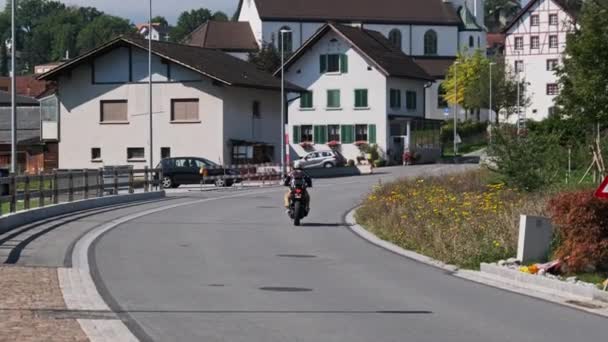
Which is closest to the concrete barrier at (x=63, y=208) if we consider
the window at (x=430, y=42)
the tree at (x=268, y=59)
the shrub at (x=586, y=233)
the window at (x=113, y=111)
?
Answer: the shrub at (x=586, y=233)

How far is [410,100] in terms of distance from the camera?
292 ft

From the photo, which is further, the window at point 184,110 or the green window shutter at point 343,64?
the green window shutter at point 343,64

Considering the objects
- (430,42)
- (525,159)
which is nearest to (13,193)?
(525,159)

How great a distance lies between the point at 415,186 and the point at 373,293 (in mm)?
18948

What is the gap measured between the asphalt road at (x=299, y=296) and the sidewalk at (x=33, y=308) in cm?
72

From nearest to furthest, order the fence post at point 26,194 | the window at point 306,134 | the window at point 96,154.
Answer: the fence post at point 26,194 < the window at point 96,154 < the window at point 306,134

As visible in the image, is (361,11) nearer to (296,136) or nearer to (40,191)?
(296,136)

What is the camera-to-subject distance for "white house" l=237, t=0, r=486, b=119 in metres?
121

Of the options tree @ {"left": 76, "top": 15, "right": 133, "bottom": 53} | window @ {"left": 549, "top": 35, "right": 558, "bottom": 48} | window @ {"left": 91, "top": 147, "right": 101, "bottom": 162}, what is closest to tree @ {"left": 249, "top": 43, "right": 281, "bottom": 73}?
window @ {"left": 549, "top": 35, "right": 558, "bottom": 48}

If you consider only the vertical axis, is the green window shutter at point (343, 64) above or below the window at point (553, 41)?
below

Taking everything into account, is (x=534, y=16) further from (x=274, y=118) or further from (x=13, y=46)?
(x=13, y=46)

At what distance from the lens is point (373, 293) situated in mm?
15234

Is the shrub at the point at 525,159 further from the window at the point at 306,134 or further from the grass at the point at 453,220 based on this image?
the window at the point at 306,134

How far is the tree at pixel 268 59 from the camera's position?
352 feet
